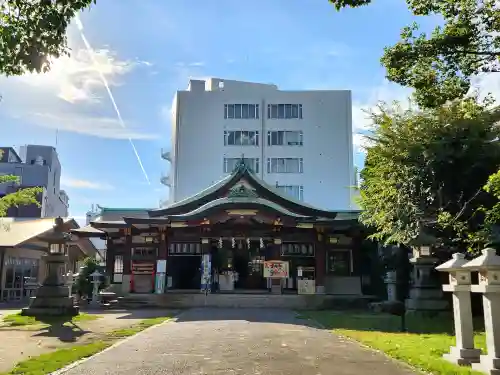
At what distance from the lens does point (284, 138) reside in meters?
52.0

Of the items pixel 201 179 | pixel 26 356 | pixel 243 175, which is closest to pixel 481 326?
pixel 26 356

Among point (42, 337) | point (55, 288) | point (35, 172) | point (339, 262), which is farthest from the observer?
point (35, 172)

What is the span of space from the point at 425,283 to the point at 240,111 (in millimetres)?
38864

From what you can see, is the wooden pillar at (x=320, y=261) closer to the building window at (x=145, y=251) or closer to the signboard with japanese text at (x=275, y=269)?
the signboard with japanese text at (x=275, y=269)

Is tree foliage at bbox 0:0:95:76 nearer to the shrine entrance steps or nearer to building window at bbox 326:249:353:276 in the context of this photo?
the shrine entrance steps

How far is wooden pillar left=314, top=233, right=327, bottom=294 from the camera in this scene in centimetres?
2636

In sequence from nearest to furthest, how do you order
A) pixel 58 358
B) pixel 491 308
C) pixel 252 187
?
pixel 491 308 < pixel 58 358 < pixel 252 187

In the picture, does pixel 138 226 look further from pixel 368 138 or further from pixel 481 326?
pixel 481 326

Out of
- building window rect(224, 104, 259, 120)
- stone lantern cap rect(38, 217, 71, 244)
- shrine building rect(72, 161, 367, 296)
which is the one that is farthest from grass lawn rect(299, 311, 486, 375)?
building window rect(224, 104, 259, 120)

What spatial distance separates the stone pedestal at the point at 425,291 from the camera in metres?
15.7

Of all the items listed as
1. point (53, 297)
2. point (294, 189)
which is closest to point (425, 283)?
point (53, 297)

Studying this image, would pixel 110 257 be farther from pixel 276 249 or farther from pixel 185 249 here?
pixel 276 249

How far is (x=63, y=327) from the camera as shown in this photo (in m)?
14.4

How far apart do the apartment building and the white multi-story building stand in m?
16.4
